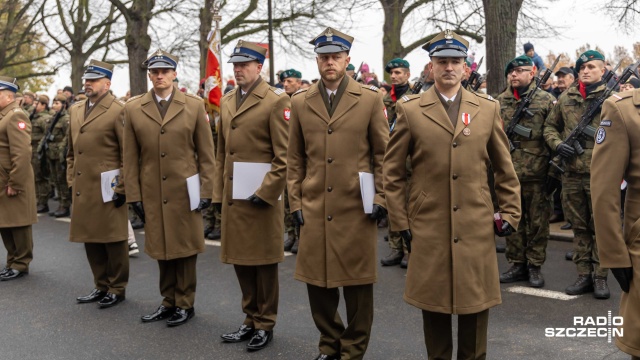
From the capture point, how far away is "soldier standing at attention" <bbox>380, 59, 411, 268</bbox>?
855cm

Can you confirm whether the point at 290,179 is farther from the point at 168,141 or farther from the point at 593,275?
the point at 593,275

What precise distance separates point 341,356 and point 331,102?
1.71 m

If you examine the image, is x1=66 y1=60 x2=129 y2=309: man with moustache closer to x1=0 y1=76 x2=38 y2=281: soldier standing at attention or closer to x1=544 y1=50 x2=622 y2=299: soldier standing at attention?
x1=0 y1=76 x2=38 y2=281: soldier standing at attention

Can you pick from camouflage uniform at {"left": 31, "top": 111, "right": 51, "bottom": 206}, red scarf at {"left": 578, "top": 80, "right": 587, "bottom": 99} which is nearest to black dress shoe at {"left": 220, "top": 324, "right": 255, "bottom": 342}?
red scarf at {"left": 578, "top": 80, "right": 587, "bottom": 99}

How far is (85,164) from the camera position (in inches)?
283

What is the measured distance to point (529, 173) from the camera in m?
7.56

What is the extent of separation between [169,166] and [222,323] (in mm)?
1422

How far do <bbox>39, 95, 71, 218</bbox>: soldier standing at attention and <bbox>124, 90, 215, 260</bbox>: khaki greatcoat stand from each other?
26.9ft

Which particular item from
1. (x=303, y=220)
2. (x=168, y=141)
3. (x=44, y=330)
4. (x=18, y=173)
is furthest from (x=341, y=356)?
(x=18, y=173)

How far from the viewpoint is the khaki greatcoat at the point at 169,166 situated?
6.29 m

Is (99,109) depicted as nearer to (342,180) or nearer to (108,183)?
(108,183)

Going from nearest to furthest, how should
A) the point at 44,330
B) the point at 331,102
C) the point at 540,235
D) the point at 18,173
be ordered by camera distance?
the point at 331,102 < the point at 44,330 < the point at 540,235 < the point at 18,173

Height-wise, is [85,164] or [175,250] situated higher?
[85,164]

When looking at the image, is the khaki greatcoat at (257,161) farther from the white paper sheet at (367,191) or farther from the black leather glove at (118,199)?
the black leather glove at (118,199)
